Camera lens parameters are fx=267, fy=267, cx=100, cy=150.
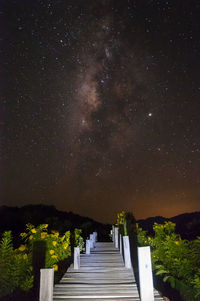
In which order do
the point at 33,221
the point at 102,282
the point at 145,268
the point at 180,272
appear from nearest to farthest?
the point at 145,268, the point at 180,272, the point at 102,282, the point at 33,221

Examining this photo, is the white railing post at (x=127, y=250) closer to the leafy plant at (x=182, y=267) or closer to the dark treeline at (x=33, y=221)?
the leafy plant at (x=182, y=267)

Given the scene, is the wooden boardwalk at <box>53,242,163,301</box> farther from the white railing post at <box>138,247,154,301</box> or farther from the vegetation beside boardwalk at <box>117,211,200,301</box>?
the white railing post at <box>138,247,154,301</box>

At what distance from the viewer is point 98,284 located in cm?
651

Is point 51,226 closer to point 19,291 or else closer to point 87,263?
point 87,263

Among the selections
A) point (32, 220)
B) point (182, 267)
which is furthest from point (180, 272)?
point (32, 220)

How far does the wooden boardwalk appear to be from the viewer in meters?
5.48

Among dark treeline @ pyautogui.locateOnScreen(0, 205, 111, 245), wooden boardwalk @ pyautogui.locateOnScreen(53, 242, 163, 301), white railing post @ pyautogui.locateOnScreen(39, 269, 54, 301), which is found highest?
dark treeline @ pyautogui.locateOnScreen(0, 205, 111, 245)

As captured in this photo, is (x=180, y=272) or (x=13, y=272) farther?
(x=180, y=272)

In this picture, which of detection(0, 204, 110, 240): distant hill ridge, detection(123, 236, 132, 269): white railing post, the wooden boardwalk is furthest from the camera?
detection(0, 204, 110, 240): distant hill ridge

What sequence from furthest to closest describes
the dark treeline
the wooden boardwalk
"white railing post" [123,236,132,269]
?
the dark treeline < "white railing post" [123,236,132,269] < the wooden boardwalk

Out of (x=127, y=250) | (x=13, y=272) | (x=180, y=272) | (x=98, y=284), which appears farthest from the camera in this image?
(x=127, y=250)

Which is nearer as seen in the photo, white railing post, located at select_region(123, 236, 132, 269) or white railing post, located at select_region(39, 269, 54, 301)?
white railing post, located at select_region(39, 269, 54, 301)

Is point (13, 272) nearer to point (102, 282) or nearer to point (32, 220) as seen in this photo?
point (102, 282)

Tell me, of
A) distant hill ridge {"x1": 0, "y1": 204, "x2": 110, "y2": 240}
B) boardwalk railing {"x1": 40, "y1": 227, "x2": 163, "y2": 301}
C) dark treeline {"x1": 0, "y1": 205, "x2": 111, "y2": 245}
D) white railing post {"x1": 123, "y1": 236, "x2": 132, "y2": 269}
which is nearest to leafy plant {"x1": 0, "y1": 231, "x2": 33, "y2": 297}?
boardwalk railing {"x1": 40, "y1": 227, "x2": 163, "y2": 301}
